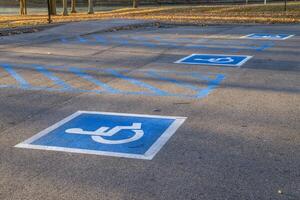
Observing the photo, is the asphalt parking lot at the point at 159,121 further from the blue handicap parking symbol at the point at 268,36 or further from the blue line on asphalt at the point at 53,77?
the blue handicap parking symbol at the point at 268,36

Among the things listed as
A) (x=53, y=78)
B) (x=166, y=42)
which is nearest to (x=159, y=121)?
(x=53, y=78)

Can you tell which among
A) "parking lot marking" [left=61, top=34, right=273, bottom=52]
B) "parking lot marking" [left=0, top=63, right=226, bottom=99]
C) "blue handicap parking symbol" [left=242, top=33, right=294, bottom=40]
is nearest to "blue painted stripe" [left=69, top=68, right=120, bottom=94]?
"parking lot marking" [left=0, top=63, right=226, bottom=99]

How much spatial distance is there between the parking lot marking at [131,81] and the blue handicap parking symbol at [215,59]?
148cm

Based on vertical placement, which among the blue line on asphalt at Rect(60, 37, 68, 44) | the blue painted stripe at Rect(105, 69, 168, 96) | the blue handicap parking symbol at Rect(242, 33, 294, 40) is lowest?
the blue painted stripe at Rect(105, 69, 168, 96)

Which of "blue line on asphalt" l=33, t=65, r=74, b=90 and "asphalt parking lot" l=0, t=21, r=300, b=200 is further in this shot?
"blue line on asphalt" l=33, t=65, r=74, b=90

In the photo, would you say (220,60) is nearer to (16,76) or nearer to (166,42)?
(166,42)

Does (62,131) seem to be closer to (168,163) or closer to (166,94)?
(168,163)

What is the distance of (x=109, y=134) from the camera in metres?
6.19

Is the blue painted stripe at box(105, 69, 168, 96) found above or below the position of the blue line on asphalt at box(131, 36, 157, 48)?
below

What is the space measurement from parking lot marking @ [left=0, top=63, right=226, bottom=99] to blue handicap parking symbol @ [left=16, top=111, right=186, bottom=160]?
1626 mm

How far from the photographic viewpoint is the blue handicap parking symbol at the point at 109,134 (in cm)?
564

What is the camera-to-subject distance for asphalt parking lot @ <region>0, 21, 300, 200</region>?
4.65m

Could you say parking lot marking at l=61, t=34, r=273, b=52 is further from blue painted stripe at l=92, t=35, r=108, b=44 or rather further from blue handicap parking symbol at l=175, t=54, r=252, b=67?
blue handicap parking symbol at l=175, t=54, r=252, b=67

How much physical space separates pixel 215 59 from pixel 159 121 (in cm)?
604
